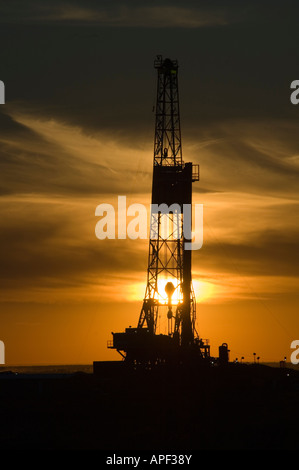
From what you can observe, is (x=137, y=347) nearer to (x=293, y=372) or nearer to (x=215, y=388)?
(x=215, y=388)

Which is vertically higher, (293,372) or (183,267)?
(183,267)

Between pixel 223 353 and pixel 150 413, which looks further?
pixel 223 353

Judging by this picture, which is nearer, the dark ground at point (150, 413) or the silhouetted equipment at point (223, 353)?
the dark ground at point (150, 413)

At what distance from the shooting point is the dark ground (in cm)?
6278

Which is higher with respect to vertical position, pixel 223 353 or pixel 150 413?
pixel 223 353

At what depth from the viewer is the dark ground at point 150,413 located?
62.8 metres

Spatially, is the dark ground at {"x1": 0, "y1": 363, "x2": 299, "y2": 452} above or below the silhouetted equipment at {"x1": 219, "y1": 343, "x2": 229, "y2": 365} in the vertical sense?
below

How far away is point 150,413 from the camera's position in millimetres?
68250

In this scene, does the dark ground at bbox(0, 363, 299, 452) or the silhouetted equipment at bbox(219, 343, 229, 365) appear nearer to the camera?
the dark ground at bbox(0, 363, 299, 452)

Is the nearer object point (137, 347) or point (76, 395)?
point (76, 395)

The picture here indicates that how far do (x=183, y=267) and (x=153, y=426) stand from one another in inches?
1246

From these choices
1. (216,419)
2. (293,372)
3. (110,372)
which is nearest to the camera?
(216,419)
